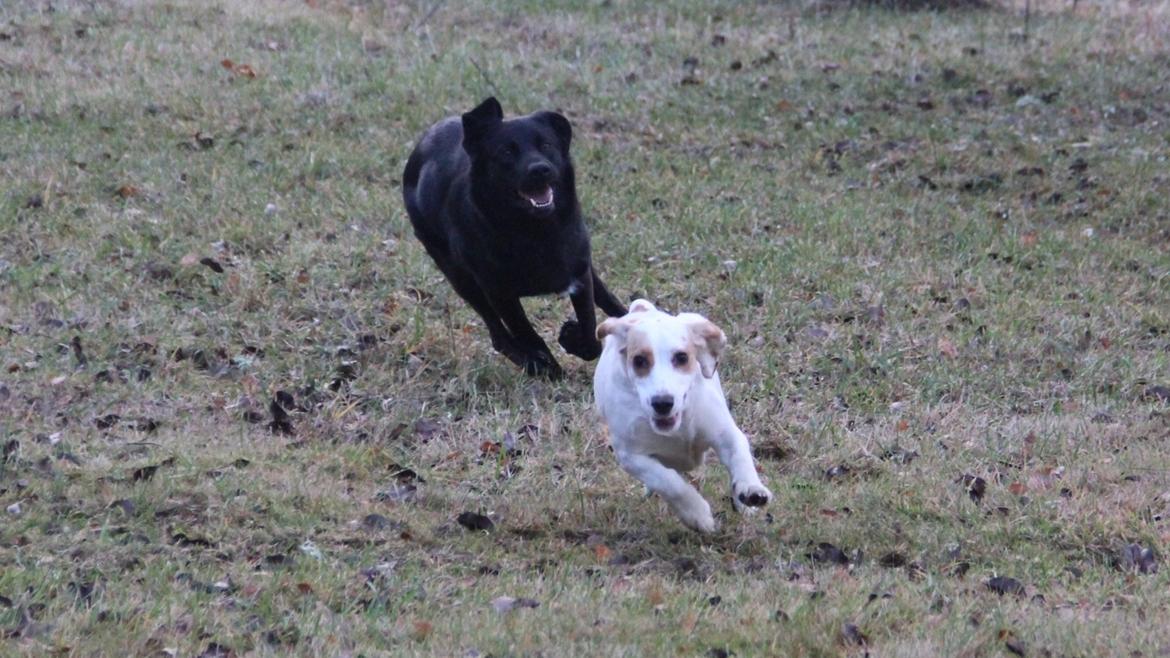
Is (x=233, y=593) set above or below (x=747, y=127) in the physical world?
above

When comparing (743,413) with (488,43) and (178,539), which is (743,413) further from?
(488,43)

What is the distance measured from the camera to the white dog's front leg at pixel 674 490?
18.2 ft

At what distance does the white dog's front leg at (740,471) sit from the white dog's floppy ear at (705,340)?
0.25 meters

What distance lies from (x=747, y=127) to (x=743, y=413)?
6598 millimetres

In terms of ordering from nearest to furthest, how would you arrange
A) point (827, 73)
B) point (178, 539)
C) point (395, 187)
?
point (178, 539), point (395, 187), point (827, 73)

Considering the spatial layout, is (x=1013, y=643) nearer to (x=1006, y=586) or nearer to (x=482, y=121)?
(x=1006, y=586)

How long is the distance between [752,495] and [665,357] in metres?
0.56

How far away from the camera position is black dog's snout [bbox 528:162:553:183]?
7434 mm

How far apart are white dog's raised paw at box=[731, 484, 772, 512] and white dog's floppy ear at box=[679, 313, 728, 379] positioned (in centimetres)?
46

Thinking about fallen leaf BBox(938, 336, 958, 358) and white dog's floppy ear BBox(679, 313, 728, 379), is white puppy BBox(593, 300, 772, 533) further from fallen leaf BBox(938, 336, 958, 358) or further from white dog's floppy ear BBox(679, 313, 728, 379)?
fallen leaf BBox(938, 336, 958, 358)

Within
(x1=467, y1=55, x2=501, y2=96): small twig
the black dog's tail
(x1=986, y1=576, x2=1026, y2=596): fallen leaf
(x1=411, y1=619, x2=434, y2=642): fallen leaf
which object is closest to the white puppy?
(x1=986, y1=576, x2=1026, y2=596): fallen leaf

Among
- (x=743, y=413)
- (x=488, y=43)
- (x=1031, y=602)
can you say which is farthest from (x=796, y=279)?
(x=488, y=43)

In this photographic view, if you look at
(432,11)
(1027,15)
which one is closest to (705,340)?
(432,11)

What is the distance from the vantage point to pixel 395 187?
11.7 metres
